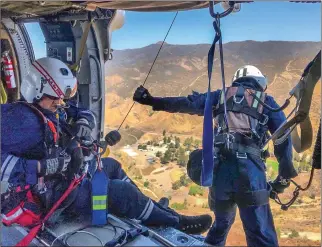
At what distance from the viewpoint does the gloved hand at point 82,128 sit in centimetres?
380

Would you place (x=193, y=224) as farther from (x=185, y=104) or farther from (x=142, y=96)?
(x=142, y=96)

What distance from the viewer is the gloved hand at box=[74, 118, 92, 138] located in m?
3.80

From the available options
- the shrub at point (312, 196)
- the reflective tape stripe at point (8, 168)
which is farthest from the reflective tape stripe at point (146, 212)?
the shrub at point (312, 196)

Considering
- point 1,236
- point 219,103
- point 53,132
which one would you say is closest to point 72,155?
point 53,132

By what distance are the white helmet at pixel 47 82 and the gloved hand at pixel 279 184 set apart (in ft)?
7.16

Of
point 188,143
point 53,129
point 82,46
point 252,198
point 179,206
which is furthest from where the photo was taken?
point 188,143

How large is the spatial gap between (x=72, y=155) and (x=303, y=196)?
2394cm

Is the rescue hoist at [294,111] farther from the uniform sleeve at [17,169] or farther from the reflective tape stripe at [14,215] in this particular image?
the reflective tape stripe at [14,215]

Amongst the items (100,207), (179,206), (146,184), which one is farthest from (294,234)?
(100,207)

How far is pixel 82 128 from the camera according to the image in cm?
385

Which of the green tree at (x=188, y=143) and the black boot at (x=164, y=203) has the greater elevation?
the black boot at (x=164, y=203)

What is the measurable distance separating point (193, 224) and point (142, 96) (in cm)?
139

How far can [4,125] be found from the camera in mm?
2980

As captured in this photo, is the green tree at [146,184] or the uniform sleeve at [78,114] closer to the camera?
the uniform sleeve at [78,114]
